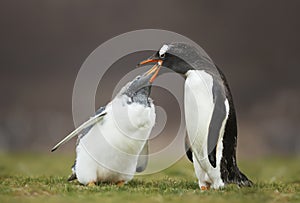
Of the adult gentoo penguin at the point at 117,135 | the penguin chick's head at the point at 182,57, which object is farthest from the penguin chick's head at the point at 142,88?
the penguin chick's head at the point at 182,57

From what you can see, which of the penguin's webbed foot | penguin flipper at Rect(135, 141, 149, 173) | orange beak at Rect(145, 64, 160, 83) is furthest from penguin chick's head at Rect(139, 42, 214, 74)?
the penguin's webbed foot

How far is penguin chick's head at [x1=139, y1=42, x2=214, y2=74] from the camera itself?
852cm

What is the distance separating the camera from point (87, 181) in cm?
899

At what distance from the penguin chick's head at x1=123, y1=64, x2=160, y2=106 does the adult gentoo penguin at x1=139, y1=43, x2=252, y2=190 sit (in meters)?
0.21

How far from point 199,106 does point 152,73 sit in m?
1.03

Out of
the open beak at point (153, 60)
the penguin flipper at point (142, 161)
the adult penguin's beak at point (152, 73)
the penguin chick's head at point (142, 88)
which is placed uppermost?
the open beak at point (153, 60)

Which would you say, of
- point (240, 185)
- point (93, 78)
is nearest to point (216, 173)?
point (240, 185)

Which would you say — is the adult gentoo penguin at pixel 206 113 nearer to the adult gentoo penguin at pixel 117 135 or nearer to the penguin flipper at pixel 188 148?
the penguin flipper at pixel 188 148

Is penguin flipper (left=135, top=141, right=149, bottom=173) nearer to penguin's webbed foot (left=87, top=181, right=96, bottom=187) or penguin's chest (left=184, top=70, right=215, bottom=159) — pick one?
penguin's webbed foot (left=87, top=181, right=96, bottom=187)

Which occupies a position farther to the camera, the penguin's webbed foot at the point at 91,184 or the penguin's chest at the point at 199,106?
the penguin's webbed foot at the point at 91,184

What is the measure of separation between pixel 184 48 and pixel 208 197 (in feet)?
8.34

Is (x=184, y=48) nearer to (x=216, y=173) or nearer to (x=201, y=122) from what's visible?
(x=201, y=122)

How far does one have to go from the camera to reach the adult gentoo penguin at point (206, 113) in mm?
8203

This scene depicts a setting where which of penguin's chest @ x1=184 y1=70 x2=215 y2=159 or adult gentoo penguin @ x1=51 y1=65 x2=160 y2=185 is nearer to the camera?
penguin's chest @ x1=184 y1=70 x2=215 y2=159
